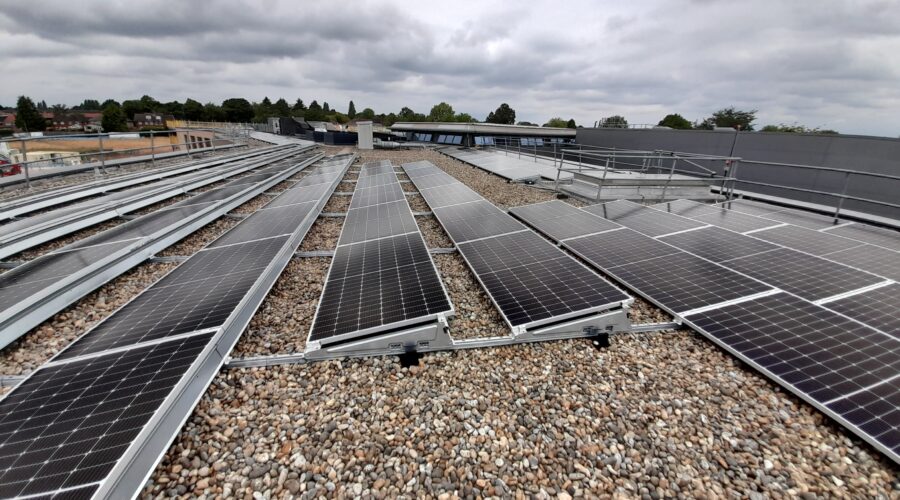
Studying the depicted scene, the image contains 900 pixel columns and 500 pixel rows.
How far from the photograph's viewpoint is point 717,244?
7.82 m

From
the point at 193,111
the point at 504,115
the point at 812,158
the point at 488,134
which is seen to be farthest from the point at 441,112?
the point at 812,158

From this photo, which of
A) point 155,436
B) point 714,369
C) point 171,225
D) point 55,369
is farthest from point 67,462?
point 171,225

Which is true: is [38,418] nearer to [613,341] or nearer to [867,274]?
[613,341]

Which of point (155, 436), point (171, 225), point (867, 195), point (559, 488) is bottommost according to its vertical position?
point (559, 488)

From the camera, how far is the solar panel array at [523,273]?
557 centimetres

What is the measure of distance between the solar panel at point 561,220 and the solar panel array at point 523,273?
876mm

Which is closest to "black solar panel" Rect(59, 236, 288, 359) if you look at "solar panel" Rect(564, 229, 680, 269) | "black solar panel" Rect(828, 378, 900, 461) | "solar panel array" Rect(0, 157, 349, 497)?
"solar panel array" Rect(0, 157, 349, 497)

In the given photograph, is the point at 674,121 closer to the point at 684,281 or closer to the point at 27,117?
the point at 684,281

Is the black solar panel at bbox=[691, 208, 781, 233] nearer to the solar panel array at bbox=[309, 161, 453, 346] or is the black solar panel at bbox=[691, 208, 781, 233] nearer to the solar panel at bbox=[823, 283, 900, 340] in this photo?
the solar panel at bbox=[823, 283, 900, 340]

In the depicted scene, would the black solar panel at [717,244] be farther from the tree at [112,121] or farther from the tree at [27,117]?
the tree at [27,117]

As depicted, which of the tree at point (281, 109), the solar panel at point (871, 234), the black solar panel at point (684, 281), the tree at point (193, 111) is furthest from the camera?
the tree at point (281, 109)

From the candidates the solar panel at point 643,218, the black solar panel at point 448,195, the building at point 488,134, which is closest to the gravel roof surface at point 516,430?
the solar panel at point 643,218

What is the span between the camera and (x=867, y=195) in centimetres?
1520

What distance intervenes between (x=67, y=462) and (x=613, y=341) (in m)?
6.43
